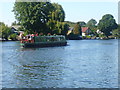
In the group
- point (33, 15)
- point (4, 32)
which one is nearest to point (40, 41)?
point (33, 15)

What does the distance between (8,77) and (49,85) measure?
4791mm

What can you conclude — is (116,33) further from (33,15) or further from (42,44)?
(42,44)

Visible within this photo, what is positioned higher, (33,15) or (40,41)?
(33,15)

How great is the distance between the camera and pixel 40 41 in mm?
70375

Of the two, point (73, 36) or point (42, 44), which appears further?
point (73, 36)

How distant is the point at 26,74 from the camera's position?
25266 mm

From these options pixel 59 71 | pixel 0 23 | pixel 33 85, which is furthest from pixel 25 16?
pixel 33 85

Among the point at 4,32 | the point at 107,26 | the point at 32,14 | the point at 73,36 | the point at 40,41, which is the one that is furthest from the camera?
the point at 107,26

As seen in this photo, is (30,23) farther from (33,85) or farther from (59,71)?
(33,85)

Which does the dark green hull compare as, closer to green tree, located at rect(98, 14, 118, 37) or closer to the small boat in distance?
the small boat in distance

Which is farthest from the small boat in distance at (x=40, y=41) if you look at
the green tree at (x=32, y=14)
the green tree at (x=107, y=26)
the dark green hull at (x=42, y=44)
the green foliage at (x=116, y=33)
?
the green tree at (x=107, y=26)

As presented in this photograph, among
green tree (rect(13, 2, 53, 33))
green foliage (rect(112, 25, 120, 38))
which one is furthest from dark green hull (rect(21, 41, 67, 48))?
green foliage (rect(112, 25, 120, 38))

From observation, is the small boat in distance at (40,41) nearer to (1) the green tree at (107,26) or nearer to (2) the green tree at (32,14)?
(2) the green tree at (32,14)

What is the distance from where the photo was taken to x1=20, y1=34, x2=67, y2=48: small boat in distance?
65.5 metres
